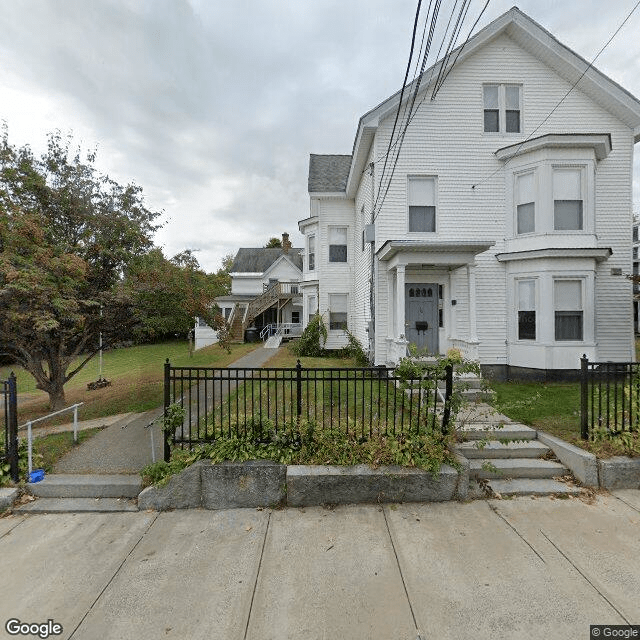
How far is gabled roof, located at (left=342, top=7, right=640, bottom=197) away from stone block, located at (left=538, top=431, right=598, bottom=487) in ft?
29.6

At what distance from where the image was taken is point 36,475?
440 centimetres

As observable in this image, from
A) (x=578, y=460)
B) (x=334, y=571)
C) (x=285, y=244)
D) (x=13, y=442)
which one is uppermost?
(x=285, y=244)

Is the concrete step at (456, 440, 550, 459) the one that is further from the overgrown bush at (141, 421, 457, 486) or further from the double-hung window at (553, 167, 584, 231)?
the double-hung window at (553, 167, 584, 231)

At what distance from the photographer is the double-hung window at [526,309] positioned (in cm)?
930

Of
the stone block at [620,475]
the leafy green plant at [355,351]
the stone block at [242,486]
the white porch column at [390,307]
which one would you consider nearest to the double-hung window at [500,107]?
the white porch column at [390,307]

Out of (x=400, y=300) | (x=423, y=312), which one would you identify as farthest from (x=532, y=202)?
(x=400, y=300)

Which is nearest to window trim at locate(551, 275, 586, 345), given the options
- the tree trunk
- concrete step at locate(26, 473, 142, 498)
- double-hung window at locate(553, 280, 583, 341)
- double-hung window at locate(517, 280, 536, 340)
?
double-hung window at locate(553, 280, 583, 341)

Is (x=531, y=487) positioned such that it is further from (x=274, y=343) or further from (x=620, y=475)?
(x=274, y=343)

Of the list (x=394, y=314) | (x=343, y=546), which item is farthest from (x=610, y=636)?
(x=394, y=314)

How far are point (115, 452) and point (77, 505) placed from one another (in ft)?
3.83

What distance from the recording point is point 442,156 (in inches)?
381

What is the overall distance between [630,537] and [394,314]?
690cm

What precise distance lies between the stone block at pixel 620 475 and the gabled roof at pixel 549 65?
941 cm

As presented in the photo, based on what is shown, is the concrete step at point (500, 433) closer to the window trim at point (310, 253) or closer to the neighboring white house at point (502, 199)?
the neighboring white house at point (502, 199)
